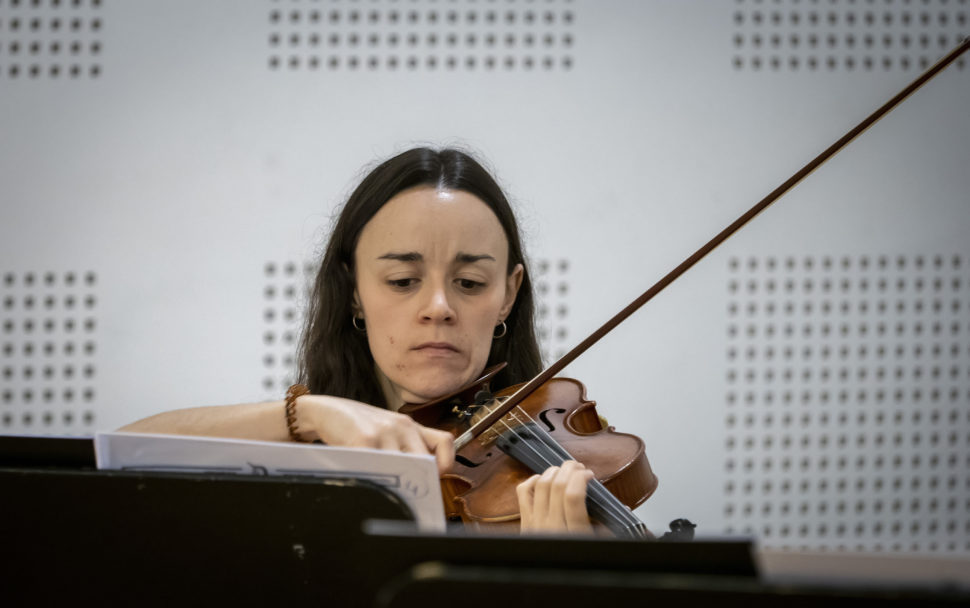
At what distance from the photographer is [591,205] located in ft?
5.73

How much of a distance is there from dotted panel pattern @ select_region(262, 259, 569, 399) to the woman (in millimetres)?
440

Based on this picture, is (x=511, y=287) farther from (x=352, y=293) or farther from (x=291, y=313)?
(x=291, y=313)

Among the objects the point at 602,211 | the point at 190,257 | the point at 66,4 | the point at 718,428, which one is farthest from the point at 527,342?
the point at 66,4

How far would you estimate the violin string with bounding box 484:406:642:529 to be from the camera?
0.81 m

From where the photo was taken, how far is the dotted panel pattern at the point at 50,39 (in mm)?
1749

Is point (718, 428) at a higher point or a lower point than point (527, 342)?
lower

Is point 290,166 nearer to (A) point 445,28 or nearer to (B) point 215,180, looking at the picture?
(B) point 215,180

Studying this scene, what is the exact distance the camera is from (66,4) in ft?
5.79

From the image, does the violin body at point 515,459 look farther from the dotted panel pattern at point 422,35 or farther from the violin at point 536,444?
the dotted panel pattern at point 422,35

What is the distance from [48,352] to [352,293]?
93 centimetres

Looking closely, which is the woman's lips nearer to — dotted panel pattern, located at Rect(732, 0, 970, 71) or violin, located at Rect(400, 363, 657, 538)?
violin, located at Rect(400, 363, 657, 538)

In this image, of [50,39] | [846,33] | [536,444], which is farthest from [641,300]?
[50,39]

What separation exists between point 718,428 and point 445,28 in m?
1.07

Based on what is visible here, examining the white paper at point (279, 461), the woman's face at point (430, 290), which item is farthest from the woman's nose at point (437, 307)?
the white paper at point (279, 461)
